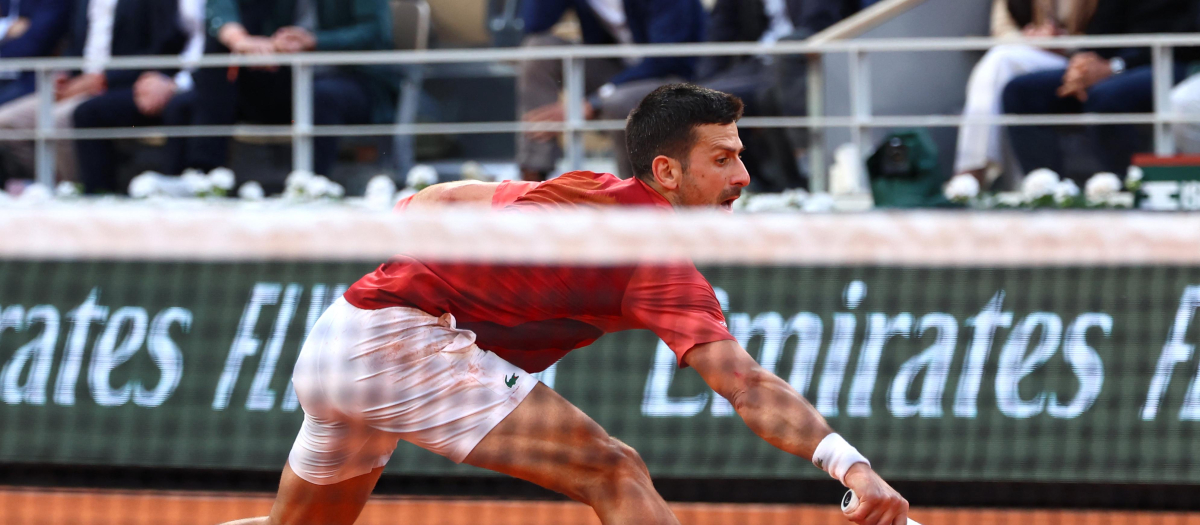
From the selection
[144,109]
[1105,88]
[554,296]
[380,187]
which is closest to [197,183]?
[144,109]

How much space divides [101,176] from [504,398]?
4474 mm

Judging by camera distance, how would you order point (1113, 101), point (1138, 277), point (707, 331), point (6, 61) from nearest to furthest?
point (707, 331) → point (1138, 277) → point (1113, 101) → point (6, 61)

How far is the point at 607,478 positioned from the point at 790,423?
0.43 m

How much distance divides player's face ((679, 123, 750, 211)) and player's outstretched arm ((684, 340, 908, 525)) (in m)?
0.42

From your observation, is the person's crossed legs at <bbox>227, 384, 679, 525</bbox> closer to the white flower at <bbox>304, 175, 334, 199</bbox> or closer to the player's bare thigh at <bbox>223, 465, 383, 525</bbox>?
the player's bare thigh at <bbox>223, 465, 383, 525</bbox>

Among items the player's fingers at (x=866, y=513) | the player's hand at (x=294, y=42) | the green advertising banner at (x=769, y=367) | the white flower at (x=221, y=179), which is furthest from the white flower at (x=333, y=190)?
the player's fingers at (x=866, y=513)

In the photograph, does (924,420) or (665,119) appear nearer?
(665,119)

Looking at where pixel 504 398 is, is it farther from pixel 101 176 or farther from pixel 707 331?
pixel 101 176

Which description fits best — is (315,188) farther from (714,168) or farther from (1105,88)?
(1105,88)

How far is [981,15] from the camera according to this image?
631 centimetres

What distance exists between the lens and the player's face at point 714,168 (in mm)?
2652

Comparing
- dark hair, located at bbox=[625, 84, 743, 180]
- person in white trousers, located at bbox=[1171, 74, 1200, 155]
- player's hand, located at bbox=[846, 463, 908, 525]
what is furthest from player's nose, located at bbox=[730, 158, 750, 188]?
person in white trousers, located at bbox=[1171, 74, 1200, 155]

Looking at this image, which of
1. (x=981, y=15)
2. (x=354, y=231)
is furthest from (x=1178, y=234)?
(x=981, y=15)

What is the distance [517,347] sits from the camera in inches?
108
